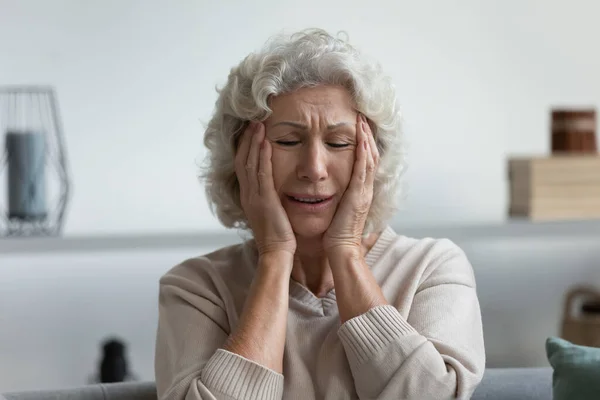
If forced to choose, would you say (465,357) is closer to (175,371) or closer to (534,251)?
(175,371)

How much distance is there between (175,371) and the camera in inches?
72.0

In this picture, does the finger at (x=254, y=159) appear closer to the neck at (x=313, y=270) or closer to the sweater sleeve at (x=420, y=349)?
the neck at (x=313, y=270)

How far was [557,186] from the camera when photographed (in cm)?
327

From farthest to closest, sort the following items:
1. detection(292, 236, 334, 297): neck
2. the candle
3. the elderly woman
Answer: the candle
detection(292, 236, 334, 297): neck
the elderly woman

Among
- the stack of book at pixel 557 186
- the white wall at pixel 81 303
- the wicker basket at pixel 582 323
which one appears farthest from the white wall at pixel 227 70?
the wicker basket at pixel 582 323

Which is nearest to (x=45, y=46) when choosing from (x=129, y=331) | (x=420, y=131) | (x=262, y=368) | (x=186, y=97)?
(x=186, y=97)

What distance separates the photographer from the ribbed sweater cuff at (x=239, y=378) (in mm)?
1756

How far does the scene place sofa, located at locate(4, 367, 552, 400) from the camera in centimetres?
192

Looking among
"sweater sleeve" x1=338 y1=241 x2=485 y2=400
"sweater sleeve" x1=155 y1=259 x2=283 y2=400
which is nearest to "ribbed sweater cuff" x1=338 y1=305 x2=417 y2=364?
"sweater sleeve" x1=338 y1=241 x2=485 y2=400

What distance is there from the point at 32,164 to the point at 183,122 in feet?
1.63

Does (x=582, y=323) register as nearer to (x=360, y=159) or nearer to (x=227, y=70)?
(x=227, y=70)

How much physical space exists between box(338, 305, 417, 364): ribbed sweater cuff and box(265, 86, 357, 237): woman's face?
0.22 metres

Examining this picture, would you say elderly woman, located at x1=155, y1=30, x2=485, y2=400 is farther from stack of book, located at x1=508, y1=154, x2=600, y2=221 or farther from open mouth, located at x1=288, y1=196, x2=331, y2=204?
stack of book, located at x1=508, y1=154, x2=600, y2=221

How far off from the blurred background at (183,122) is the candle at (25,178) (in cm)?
13
